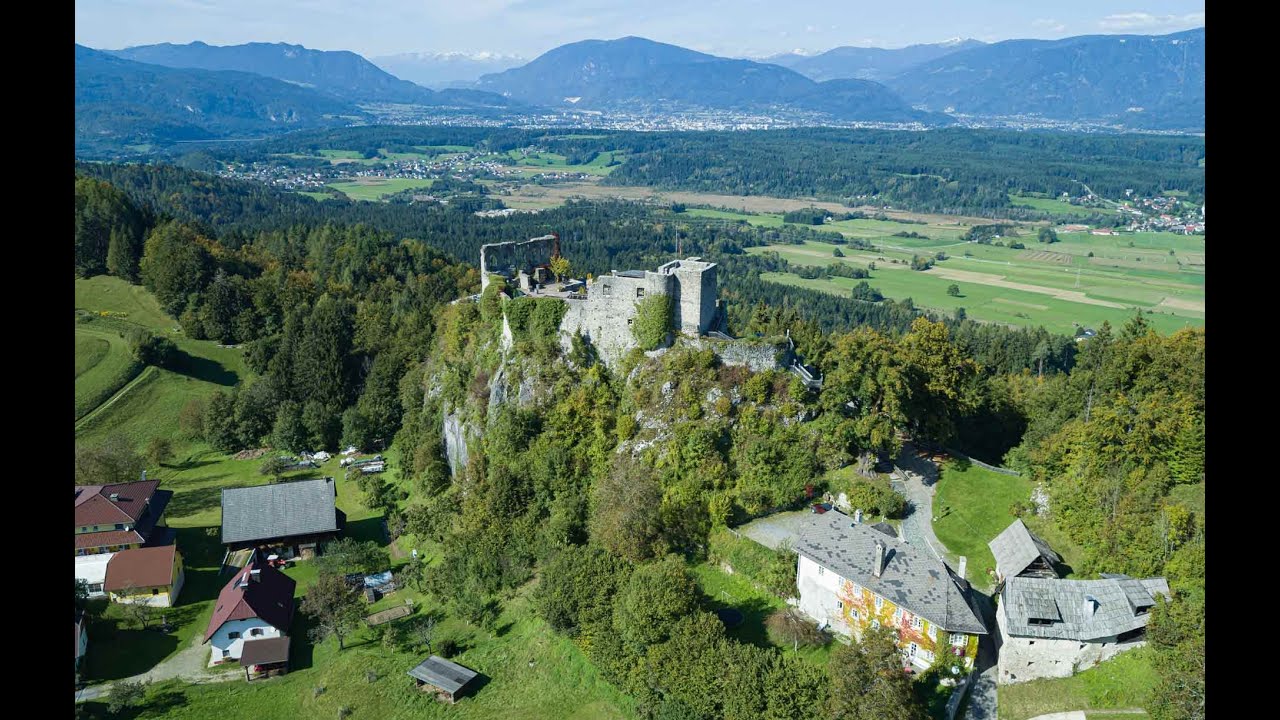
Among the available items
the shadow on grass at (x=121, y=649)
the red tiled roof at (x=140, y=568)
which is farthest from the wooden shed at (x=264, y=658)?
the red tiled roof at (x=140, y=568)

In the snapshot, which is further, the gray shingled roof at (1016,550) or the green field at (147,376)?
the green field at (147,376)

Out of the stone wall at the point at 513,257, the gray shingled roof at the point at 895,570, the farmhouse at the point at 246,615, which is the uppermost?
the stone wall at the point at 513,257

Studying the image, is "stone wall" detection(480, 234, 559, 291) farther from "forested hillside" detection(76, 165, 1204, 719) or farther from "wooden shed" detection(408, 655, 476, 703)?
"wooden shed" detection(408, 655, 476, 703)

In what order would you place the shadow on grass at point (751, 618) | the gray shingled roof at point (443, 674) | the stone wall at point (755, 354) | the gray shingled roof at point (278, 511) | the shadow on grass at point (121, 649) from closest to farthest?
the shadow on grass at point (751, 618)
the gray shingled roof at point (443, 674)
the shadow on grass at point (121, 649)
the stone wall at point (755, 354)
the gray shingled roof at point (278, 511)

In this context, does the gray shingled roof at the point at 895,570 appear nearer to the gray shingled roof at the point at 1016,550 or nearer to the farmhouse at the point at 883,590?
the farmhouse at the point at 883,590

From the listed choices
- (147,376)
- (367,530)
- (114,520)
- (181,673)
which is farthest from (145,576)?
(147,376)
